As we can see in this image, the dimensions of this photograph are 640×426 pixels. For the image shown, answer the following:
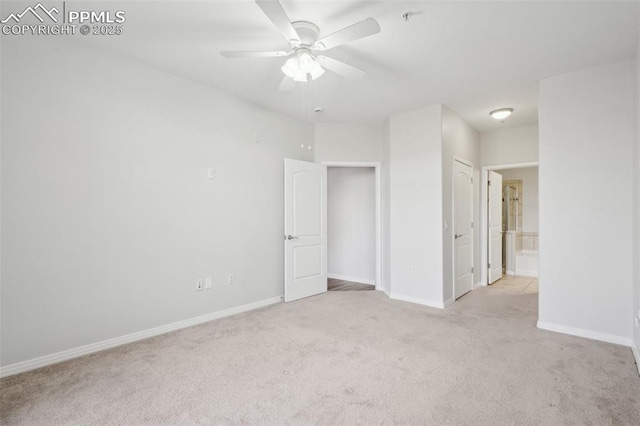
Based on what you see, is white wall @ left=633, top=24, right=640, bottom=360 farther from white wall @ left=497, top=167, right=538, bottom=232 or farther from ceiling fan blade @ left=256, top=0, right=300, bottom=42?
white wall @ left=497, top=167, right=538, bottom=232

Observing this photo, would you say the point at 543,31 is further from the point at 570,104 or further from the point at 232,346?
the point at 232,346

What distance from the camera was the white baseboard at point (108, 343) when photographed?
93.2 inches

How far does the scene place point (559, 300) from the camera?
127 inches

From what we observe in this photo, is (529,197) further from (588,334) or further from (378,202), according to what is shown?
(588,334)

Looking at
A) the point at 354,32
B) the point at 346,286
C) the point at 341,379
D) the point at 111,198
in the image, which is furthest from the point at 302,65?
the point at 346,286

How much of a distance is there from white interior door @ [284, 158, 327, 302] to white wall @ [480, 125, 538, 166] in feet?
9.32

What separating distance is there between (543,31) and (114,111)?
3684mm

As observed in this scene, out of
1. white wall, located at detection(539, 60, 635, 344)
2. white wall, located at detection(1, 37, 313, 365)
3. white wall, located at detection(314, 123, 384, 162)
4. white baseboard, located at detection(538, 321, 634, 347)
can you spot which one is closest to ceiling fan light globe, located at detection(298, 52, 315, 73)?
white wall, located at detection(1, 37, 313, 365)

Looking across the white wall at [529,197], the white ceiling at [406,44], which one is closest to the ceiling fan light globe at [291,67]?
the white ceiling at [406,44]

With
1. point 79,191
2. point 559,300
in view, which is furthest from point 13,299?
point 559,300

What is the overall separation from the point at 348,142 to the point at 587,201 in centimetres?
305

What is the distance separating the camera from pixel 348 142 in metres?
4.97

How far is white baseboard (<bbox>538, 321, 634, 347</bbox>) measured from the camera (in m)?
2.90

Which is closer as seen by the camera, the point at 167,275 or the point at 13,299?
the point at 13,299
